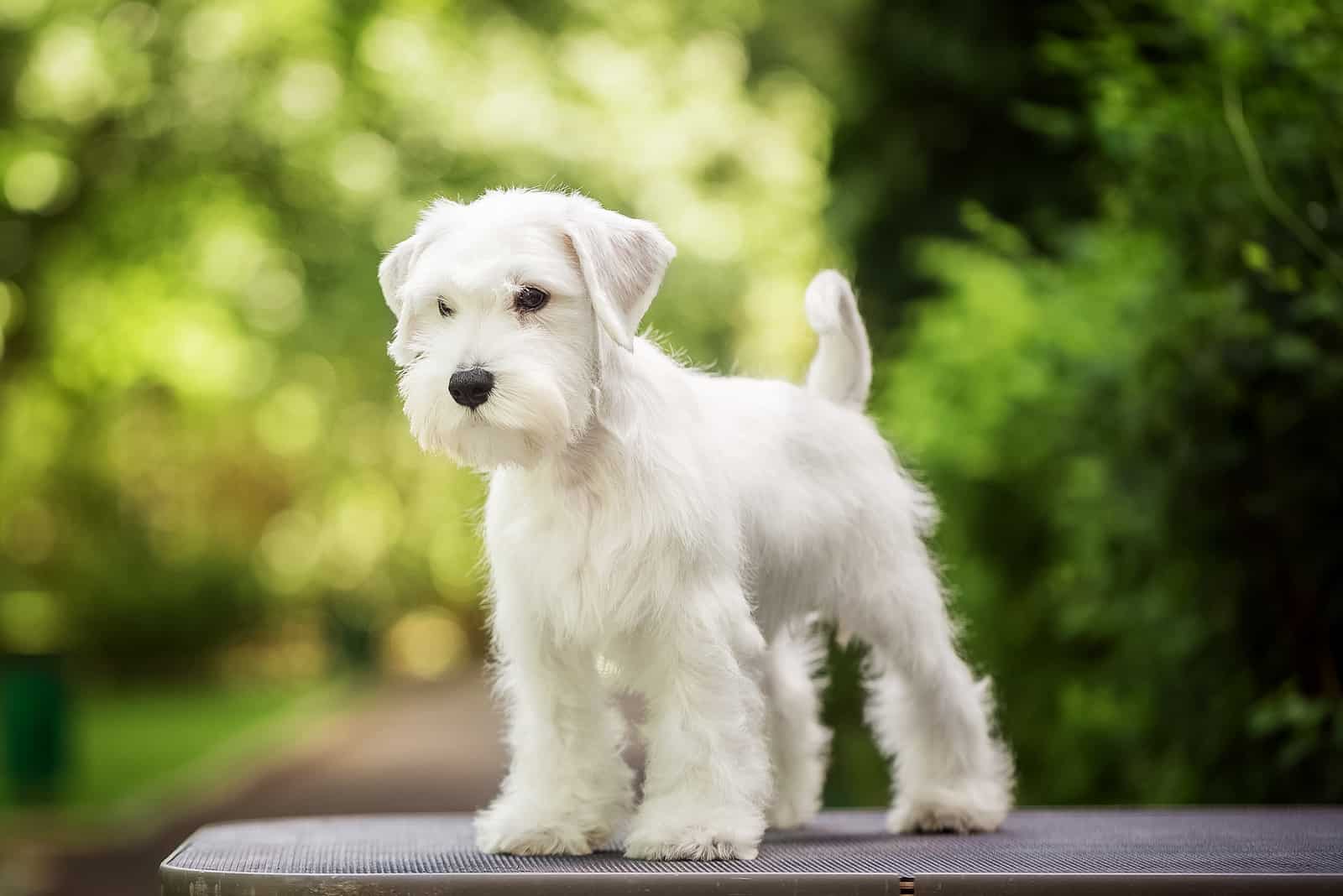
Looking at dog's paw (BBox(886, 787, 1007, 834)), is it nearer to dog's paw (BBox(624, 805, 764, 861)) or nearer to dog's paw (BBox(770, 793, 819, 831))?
dog's paw (BBox(770, 793, 819, 831))

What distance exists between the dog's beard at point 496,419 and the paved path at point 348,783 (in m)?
8.43

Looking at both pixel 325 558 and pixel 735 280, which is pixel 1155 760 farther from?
pixel 325 558

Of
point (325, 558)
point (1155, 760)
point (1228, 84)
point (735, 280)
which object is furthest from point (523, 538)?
point (325, 558)

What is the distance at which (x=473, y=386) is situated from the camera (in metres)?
3.71

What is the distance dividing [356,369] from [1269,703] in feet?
91.7

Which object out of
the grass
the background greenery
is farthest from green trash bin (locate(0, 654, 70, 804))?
the background greenery

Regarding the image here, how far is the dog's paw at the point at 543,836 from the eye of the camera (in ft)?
13.9

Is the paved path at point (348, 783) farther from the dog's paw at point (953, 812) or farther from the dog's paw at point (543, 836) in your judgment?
the dog's paw at point (543, 836)

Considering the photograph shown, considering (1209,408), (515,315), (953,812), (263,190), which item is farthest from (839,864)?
(263,190)

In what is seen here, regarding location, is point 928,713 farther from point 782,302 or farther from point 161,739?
point 782,302

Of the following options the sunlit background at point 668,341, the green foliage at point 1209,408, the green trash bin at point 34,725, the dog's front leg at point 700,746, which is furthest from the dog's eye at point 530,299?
the green trash bin at point 34,725

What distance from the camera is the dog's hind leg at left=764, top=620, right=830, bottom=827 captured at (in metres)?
5.09

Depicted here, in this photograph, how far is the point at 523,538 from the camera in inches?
163

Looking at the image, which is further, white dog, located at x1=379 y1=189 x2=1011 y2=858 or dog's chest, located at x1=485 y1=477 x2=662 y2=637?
dog's chest, located at x1=485 y1=477 x2=662 y2=637
